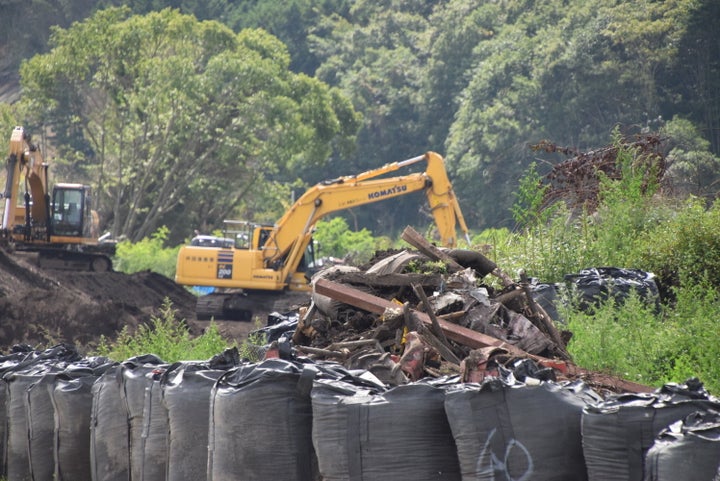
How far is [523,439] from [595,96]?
1633 inches

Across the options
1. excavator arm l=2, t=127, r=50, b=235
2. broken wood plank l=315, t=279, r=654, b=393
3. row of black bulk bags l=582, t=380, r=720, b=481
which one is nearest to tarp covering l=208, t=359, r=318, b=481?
row of black bulk bags l=582, t=380, r=720, b=481

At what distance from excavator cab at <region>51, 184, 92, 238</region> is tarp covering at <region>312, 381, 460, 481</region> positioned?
2705 cm

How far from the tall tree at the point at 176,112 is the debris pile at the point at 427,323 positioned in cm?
3881

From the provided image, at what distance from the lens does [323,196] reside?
2698cm

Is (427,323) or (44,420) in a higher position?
(427,323)

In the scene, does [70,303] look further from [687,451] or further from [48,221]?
[687,451]

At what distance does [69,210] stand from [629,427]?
93.6ft

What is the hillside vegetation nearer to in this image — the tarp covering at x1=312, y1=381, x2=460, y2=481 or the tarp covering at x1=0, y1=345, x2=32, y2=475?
the tarp covering at x1=0, y1=345, x2=32, y2=475

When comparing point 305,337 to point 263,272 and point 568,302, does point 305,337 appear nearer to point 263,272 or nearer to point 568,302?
point 568,302

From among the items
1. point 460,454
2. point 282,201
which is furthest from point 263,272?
point 282,201

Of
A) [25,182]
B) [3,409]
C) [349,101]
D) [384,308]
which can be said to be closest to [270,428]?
[384,308]

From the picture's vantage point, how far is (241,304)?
28.0 metres

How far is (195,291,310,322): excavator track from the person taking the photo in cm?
2786

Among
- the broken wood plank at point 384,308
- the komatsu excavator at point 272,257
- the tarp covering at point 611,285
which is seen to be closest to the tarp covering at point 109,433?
the broken wood plank at point 384,308
